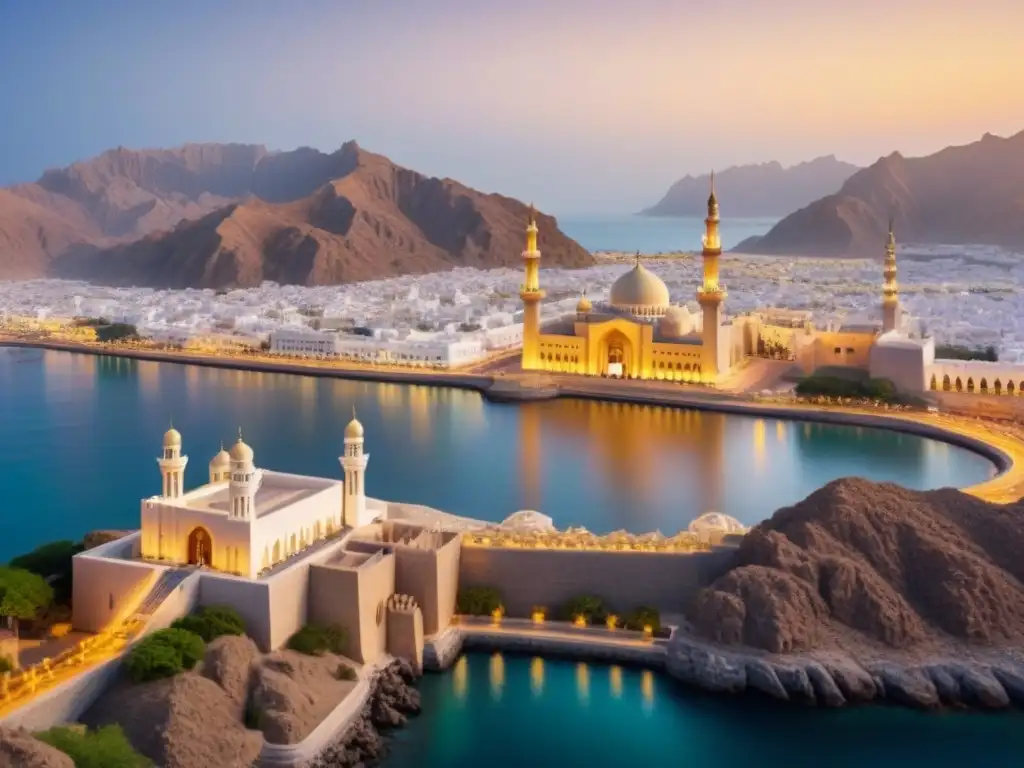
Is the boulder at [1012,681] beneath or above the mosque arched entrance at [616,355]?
beneath

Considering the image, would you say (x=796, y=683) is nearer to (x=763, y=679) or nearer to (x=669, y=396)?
(x=763, y=679)

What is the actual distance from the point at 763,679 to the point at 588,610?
183 cm

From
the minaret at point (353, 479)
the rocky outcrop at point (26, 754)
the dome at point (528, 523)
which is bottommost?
the rocky outcrop at point (26, 754)

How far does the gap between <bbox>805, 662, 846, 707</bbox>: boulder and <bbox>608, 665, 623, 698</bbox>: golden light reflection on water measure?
1.60 metres

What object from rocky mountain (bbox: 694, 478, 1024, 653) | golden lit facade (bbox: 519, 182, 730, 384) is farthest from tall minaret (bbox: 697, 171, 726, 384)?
rocky mountain (bbox: 694, 478, 1024, 653)

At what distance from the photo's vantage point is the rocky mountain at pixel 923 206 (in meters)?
94.9

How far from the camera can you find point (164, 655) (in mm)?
8297

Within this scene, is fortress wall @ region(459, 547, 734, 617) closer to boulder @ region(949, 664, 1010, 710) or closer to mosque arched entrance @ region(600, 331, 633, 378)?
boulder @ region(949, 664, 1010, 710)

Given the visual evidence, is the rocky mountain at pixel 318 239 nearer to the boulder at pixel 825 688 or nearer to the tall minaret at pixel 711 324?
the tall minaret at pixel 711 324

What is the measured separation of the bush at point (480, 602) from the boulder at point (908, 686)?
341cm

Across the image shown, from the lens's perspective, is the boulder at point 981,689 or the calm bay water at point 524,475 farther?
the boulder at point 981,689

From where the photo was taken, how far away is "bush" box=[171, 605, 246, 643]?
349 inches

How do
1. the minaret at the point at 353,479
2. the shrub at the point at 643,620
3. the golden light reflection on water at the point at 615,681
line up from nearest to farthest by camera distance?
the golden light reflection on water at the point at 615,681
the shrub at the point at 643,620
the minaret at the point at 353,479

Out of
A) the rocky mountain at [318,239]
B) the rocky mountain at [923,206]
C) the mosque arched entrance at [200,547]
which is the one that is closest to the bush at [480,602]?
the mosque arched entrance at [200,547]
